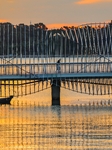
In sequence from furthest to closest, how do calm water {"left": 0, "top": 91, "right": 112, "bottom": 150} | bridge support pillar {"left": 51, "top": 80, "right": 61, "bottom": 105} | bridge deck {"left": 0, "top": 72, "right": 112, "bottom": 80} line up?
bridge support pillar {"left": 51, "top": 80, "right": 61, "bottom": 105} < bridge deck {"left": 0, "top": 72, "right": 112, "bottom": 80} < calm water {"left": 0, "top": 91, "right": 112, "bottom": 150}

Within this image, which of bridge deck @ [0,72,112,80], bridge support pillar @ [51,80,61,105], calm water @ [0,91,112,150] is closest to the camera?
calm water @ [0,91,112,150]

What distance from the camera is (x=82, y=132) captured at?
173ft

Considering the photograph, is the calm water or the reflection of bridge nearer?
the calm water

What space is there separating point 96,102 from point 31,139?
2805cm

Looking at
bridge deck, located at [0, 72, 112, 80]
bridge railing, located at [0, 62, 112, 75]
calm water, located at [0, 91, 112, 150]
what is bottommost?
calm water, located at [0, 91, 112, 150]

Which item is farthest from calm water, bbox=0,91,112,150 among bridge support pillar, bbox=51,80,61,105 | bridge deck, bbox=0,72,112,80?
bridge deck, bbox=0,72,112,80

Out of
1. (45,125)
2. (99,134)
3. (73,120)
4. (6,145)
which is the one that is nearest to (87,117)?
(73,120)

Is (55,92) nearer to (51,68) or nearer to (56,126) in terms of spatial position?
(51,68)

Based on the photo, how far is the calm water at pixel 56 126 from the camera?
47219 mm

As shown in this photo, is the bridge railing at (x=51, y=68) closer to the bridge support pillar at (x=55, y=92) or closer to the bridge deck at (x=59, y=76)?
the bridge deck at (x=59, y=76)

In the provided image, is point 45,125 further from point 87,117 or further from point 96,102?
point 96,102

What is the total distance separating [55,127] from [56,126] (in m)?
0.60

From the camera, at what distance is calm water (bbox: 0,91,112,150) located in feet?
155

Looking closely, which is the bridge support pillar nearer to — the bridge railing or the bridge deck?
the bridge railing
